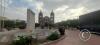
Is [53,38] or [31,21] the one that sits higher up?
[31,21]

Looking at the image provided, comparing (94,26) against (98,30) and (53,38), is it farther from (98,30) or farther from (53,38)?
(53,38)

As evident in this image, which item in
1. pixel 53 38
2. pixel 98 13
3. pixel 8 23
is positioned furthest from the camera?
pixel 8 23

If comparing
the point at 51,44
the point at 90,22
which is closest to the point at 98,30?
the point at 90,22

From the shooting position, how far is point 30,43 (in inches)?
401

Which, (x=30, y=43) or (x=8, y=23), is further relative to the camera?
(x=8, y=23)

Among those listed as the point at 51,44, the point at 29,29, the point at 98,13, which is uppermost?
the point at 98,13

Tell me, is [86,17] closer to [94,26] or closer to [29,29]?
[94,26]

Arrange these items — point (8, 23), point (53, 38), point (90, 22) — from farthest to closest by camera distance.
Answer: point (8, 23) < point (90, 22) < point (53, 38)

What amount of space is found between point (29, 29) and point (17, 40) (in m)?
2.95

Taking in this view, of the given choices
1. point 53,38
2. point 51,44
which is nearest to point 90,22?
point 53,38

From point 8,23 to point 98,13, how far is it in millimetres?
25998

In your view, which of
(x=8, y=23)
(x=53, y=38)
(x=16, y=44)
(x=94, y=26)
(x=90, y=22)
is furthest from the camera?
(x=8, y=23)

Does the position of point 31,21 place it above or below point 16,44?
above

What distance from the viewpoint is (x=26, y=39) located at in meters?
10.3
